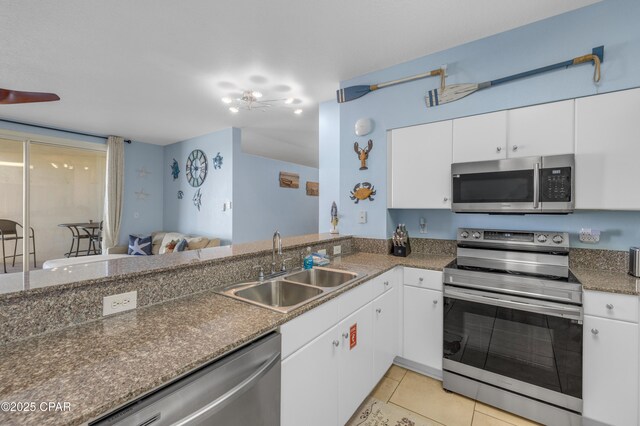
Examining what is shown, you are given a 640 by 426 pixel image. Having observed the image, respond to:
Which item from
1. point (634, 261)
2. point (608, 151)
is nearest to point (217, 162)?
point (608, 151)

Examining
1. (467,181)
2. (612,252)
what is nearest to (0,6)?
(467,181)

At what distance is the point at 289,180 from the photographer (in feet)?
19.6

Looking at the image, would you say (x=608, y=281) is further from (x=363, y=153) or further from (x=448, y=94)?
(x=363, y=153)

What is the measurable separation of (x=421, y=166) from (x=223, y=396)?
2143mm

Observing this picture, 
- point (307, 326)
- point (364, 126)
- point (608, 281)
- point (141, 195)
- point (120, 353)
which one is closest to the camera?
point (120, 353)

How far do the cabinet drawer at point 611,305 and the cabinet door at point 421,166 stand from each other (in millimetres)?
1005

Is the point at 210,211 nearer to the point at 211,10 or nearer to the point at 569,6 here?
the point at 211,10

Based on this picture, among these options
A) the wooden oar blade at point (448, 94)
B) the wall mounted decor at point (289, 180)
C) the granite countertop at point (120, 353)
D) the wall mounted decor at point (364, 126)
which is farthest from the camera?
the wall mounted decor at point (289, 180)

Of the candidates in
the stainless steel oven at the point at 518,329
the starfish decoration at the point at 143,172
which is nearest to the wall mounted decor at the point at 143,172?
the starfish decoration at the point at 143,172

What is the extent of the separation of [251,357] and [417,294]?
1.53 metres

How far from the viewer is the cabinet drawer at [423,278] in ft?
6.72

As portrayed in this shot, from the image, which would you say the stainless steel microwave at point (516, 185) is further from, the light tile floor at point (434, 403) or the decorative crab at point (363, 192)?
the light tile floor at point (434, 403)

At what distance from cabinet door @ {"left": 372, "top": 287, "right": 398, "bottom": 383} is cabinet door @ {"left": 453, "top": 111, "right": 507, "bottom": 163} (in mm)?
1208

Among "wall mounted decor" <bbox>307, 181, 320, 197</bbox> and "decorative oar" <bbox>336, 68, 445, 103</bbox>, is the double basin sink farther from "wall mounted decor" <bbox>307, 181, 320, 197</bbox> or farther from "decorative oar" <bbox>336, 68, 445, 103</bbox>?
"wall mounted decor" <bbox>307, 181, 320, 197</bbox>
